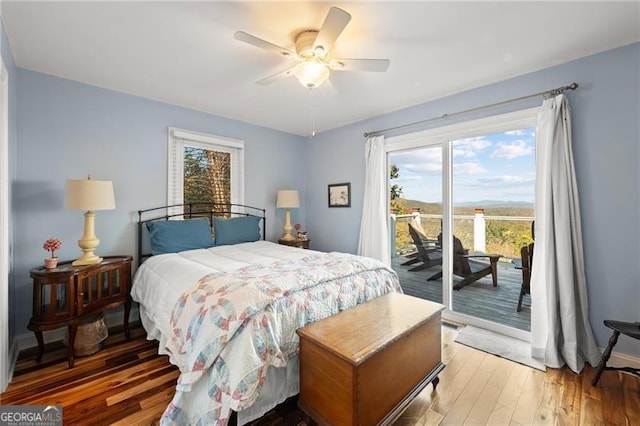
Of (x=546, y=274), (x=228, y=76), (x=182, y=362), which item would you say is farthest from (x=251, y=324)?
(x=546, y=274)

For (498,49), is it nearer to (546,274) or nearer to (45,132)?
(546,274)

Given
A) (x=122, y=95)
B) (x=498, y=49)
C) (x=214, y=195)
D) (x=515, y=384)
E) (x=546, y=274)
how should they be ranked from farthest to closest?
(x=214, y=195), (x=122, y=95), (x=546, y=274), (x=498, y=49), (x=515, y=384)

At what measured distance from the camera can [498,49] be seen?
223 centimetres

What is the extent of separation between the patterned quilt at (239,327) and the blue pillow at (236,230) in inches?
60.5

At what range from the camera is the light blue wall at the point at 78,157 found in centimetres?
251

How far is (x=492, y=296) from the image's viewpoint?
3.23m

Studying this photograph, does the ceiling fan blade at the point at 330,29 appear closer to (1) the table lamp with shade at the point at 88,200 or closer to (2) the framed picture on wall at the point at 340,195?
(1) the table lamp with shade at the point at 88,200

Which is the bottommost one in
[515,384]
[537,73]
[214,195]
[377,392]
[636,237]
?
[515,384]

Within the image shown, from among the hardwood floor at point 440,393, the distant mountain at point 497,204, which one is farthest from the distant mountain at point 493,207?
the hardwood floor at point 440,393

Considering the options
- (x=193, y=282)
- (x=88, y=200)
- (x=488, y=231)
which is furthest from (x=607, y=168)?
(x=88, y=200)

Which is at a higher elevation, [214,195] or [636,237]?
[214,195]

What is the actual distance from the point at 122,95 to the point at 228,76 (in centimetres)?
131

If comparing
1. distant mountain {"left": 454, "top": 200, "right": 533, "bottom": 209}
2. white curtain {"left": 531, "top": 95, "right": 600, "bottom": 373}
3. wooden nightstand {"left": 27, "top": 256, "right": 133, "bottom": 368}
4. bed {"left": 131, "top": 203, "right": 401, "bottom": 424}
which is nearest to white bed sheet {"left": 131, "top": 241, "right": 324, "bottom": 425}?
bed {"left": 131, "top": 203, "right": 401, "bottom": 424}

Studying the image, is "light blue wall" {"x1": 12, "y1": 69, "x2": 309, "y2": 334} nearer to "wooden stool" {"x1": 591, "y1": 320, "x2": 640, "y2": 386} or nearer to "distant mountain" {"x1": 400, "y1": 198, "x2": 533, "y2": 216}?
"distant mountain" {"x1": 400, "y1": 198, "x2": 533, "y2": 216}
